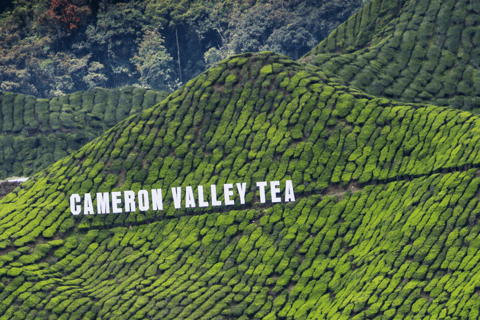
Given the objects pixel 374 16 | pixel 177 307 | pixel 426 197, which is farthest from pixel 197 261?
pixel 374 16

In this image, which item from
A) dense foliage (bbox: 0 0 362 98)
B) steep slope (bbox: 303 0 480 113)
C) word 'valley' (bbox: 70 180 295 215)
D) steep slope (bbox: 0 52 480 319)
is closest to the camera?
steep slope (bbox: 0 52 480 319)

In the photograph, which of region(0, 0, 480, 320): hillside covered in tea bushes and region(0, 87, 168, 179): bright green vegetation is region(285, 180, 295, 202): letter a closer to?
region(0, 0, 480, 320): hillside covered in tea bushes

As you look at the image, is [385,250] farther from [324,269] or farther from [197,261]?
[197,261]

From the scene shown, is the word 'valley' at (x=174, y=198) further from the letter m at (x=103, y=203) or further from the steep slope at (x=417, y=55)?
the steep slope at (x=417, y=55)

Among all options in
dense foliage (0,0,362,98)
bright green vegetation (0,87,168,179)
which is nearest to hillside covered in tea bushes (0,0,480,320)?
bright green vegetation (0,87,168,179)

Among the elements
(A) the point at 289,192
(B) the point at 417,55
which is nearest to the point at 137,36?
(B) the point at 417,55

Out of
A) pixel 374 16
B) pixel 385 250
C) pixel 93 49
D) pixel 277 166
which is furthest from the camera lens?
pixel 93 49
